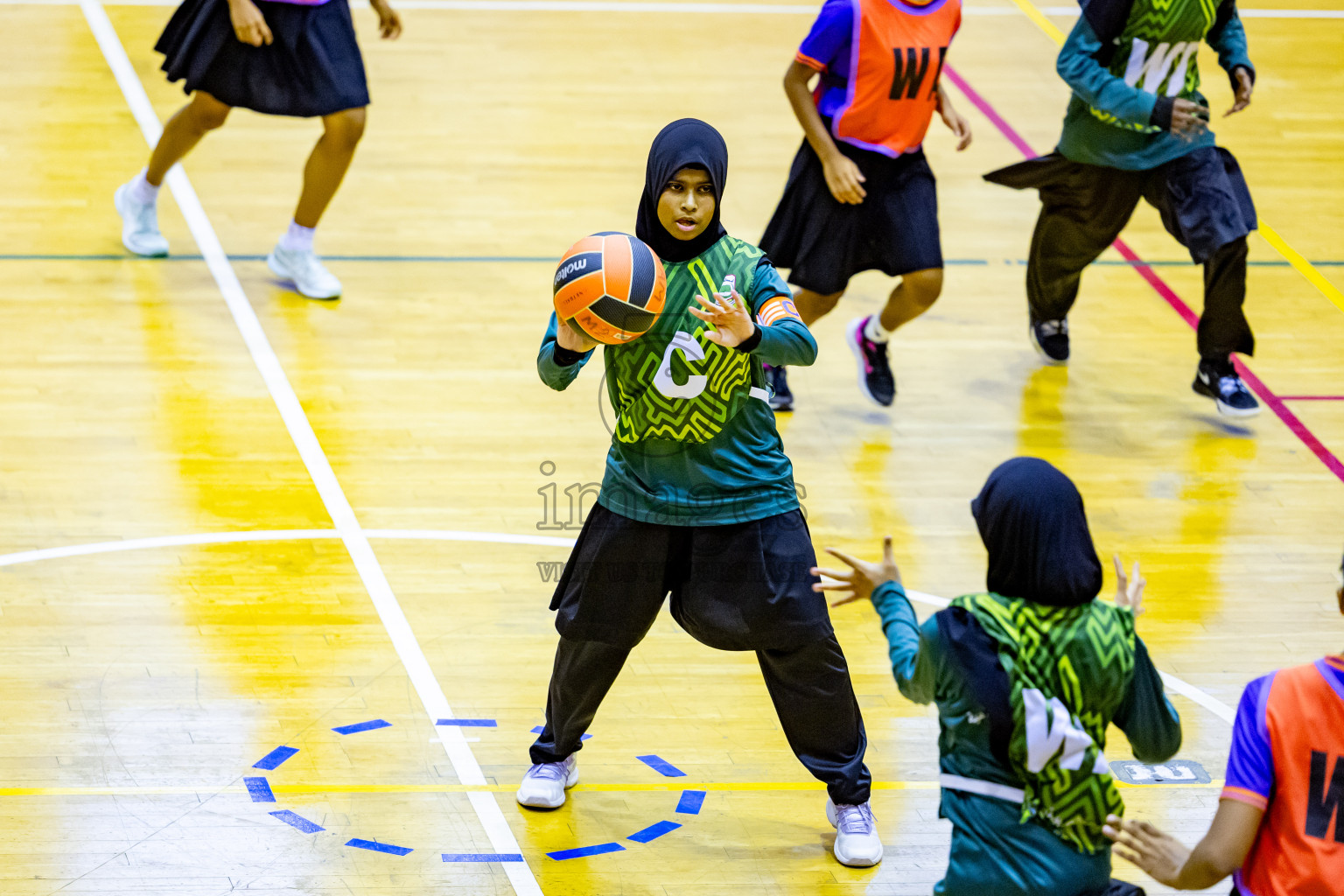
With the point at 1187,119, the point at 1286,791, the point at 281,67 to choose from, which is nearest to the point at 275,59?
the point at 281,67

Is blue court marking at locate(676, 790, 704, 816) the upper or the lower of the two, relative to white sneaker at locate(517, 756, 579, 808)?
lower

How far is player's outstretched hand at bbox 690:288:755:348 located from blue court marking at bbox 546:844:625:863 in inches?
55.2

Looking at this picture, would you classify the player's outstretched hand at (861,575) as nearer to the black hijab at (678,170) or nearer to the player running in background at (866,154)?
the black hijab at (678,170)

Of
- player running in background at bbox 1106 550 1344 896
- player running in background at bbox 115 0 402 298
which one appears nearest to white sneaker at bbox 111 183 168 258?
player running in background at bbox 115 0 402 298

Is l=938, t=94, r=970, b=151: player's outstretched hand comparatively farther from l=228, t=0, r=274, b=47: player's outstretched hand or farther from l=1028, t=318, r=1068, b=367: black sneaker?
l=228, t=0, r=274, b=47: player's outstretched hand

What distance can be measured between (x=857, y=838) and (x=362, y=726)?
4.79ft

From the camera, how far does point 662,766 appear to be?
450 cm

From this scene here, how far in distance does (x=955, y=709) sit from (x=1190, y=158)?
399 centimetres

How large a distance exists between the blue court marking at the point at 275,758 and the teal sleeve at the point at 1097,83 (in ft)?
12.4

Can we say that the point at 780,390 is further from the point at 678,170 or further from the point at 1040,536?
the point at 1040,536

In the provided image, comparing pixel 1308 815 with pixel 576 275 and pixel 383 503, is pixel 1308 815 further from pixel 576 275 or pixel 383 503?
pixel 383 503

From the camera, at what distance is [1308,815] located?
2.69 m

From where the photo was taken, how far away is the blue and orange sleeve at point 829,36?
5863mm

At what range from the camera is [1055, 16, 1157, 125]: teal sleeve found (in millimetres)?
6113
